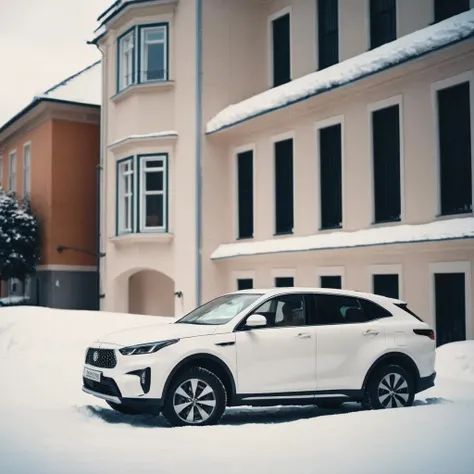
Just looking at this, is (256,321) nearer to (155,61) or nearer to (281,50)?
(281,50)

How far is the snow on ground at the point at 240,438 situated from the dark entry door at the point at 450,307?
274cm

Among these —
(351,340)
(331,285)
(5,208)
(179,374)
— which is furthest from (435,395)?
(5,208)

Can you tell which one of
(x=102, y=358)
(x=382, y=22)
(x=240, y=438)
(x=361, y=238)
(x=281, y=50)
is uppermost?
(x=281, y=50)

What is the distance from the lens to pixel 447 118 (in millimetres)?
16109

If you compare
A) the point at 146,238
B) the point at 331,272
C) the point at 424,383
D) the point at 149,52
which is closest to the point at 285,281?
the point at 331,272

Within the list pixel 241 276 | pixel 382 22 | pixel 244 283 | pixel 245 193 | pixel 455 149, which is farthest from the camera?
pixel 245 193

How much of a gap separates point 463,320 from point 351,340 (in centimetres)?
600

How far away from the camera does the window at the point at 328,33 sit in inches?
813

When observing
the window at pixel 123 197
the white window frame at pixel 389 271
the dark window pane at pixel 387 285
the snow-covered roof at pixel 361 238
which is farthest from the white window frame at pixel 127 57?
the dark window pane at pixel 387 285

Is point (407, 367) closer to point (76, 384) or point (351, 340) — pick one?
point (351, 340)

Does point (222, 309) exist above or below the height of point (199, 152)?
below

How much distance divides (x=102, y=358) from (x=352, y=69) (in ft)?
33.2

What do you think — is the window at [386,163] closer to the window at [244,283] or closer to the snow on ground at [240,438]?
the window at [244,283]

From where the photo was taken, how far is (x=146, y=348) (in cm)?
955
